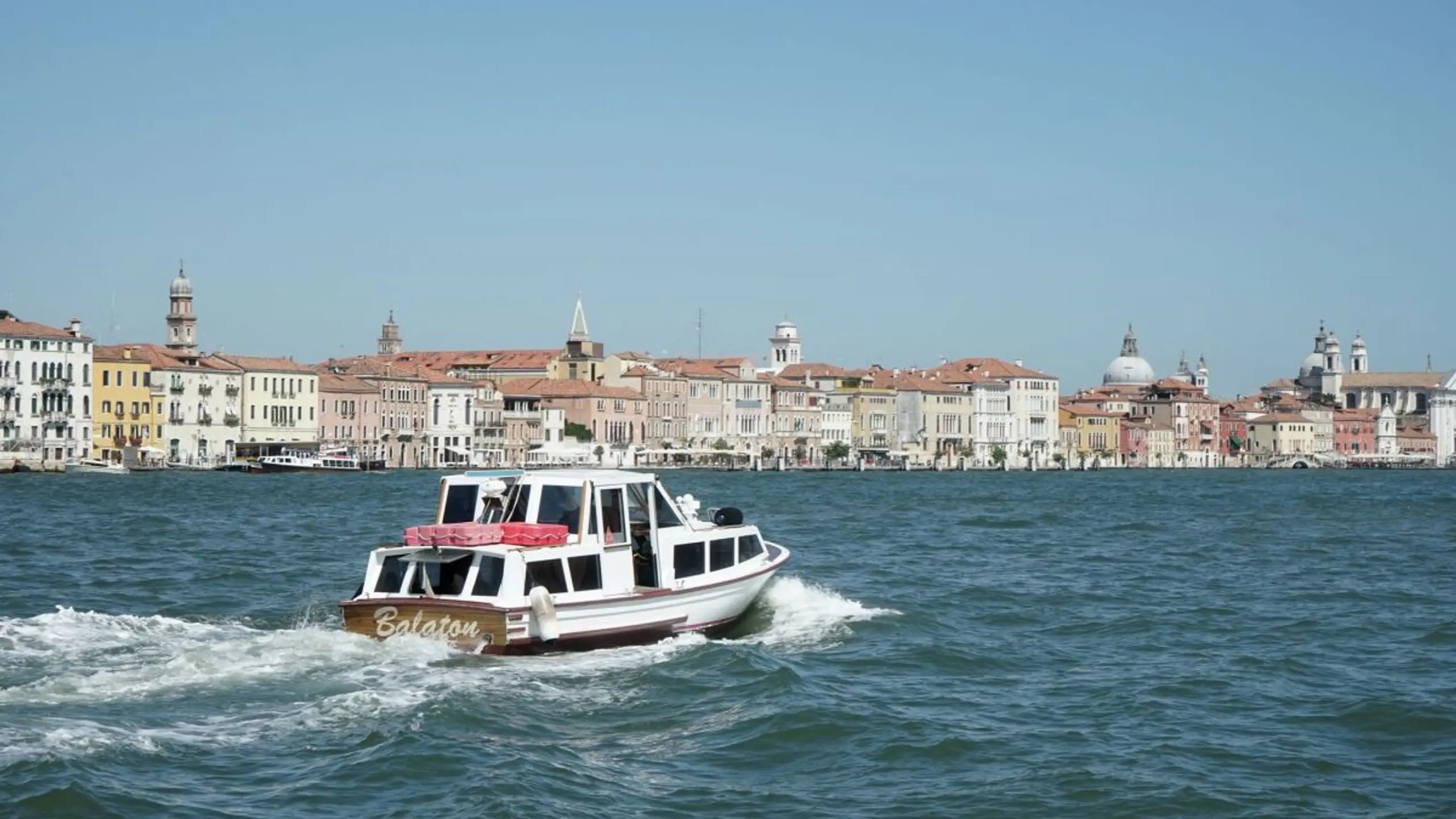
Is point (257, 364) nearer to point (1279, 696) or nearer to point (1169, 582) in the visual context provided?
point (1169, 582)

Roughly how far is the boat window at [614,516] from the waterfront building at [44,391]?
67.3 m

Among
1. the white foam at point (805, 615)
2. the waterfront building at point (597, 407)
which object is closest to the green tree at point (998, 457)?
the waterfront building at point (597, 407)

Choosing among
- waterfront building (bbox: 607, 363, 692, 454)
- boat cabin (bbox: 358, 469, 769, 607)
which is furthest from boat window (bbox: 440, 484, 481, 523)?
waterfront building (bbox: 607, 363, 692, 454)

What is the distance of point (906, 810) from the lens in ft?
42.2

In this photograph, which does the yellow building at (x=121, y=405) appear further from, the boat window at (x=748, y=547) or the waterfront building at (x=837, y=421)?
the boat window at (x=748, y=547)

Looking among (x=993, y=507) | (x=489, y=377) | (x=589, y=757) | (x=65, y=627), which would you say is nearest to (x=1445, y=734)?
(x=589, y=757)

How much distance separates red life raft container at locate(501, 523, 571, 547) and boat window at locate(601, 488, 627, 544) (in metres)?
0.68

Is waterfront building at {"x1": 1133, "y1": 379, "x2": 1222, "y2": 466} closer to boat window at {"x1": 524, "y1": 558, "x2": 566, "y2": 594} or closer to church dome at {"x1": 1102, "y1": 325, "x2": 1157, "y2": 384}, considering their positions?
church dome at {"x1": 1102, "y1": 325, "x2": 1157, "y2": 384}

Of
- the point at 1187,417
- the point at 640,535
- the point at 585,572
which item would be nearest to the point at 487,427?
the point at 1187,417

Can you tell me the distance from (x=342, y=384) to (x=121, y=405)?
13.5 meters

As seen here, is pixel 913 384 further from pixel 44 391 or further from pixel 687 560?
pixel 687 560

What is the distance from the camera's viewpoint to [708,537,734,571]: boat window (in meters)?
20.6

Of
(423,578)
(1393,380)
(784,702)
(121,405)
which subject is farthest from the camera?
(1393,380)

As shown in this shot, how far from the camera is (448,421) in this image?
106688 mm
